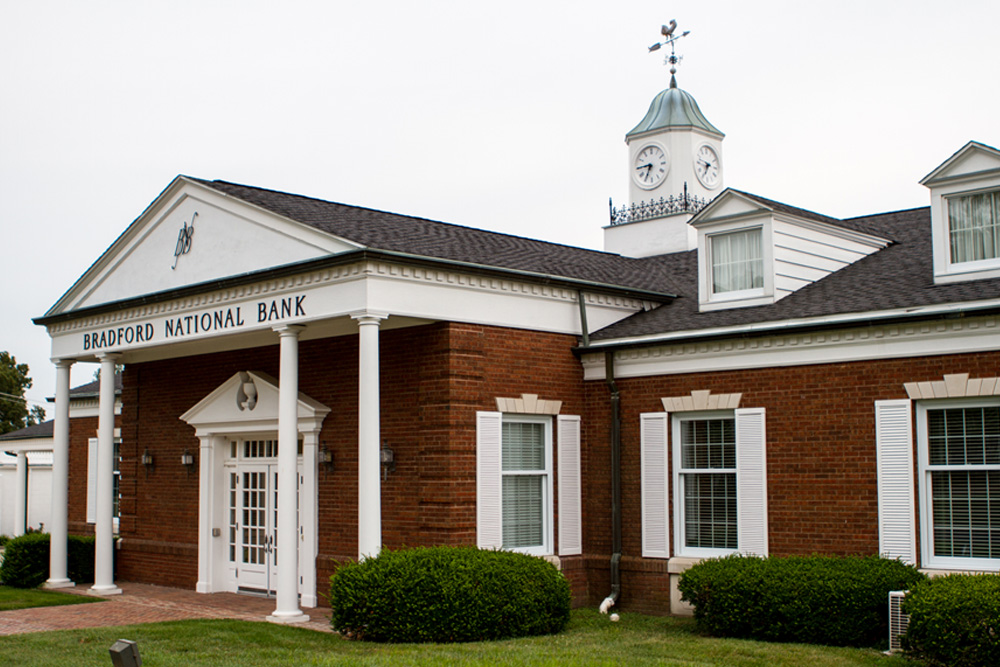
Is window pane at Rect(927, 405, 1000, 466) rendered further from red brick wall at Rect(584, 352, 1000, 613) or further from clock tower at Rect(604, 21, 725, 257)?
clock tower at Rect(604, 21, 725, 257)

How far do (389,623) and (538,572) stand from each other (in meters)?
1.97

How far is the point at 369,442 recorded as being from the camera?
45.2 ft

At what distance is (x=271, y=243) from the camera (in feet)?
50.8

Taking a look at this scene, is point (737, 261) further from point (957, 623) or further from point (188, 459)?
point (188, 459)

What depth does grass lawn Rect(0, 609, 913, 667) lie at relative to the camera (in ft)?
35.6

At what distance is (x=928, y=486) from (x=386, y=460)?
6.97 meters

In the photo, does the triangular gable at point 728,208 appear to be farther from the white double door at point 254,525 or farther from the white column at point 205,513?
the white column at point 205,513

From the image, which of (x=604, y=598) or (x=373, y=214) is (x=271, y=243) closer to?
(x=373, y=214)

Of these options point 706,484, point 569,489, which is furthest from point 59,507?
point 706,484

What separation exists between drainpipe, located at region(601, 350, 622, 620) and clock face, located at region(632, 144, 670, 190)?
30.7 feet

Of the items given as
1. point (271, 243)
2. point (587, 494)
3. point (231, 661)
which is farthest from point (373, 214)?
point (231, 661)

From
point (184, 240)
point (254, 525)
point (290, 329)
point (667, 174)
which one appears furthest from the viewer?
point (667, 174)

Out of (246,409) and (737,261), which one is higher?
(737,261)

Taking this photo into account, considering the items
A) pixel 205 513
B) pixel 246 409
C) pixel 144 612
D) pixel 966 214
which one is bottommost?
pixel 144 612
